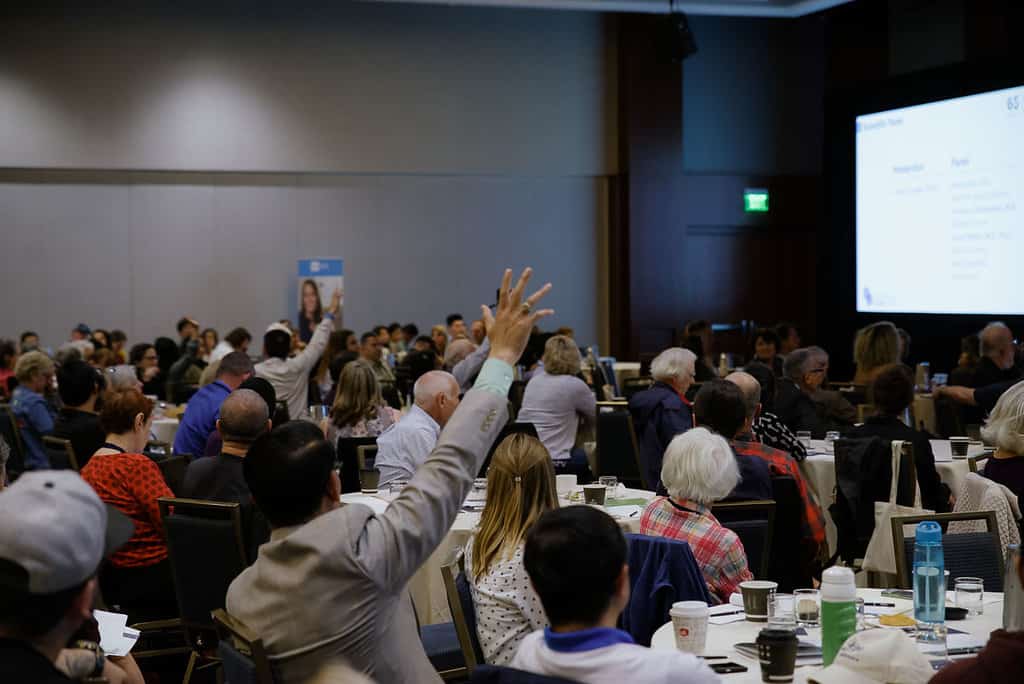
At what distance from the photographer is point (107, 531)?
194 centimetres

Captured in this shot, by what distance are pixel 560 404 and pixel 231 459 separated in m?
3.48

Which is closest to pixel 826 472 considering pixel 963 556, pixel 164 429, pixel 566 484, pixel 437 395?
pixel 566 484

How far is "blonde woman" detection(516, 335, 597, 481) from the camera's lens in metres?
8.09

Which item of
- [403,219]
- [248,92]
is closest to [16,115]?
[248,92]

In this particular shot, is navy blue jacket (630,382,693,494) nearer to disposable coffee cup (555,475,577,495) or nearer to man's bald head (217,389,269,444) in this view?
disposable coffee cup (555,475,577,495)

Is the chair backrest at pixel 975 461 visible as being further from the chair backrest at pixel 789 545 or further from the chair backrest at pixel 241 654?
the chair backrest at pixel 241 654

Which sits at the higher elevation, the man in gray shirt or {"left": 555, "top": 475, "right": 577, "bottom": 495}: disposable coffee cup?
the man in gray shirt

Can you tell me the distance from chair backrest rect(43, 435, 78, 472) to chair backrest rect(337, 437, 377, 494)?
1.46 meters

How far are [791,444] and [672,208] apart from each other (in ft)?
37.5

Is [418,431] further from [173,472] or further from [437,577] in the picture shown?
[173,472]

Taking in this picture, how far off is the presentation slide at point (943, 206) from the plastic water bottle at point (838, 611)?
9.00 m

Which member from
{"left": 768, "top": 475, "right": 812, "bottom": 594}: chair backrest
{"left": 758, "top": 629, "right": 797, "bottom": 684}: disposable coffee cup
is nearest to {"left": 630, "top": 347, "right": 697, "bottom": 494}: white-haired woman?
{"left": 768, "top": 475, "right": 812, "bottom": 594}: chair backrest

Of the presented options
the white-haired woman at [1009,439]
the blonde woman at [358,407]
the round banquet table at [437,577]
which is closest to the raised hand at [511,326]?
the round banquet table at [437,577]

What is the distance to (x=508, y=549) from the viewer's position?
3631mm
